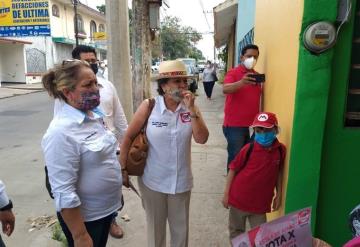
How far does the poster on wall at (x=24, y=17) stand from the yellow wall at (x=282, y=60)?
18.9 metres

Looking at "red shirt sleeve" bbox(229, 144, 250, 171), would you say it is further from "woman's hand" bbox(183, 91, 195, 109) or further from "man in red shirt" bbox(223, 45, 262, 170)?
"man in red shirt" bbox(223, 45, 262, 170)

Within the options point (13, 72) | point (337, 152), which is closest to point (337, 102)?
point (337, 152)

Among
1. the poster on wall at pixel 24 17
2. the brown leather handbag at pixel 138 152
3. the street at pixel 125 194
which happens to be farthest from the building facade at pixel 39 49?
the brown leather handbag at pixel 138 152

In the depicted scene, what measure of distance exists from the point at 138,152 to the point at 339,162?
140cm

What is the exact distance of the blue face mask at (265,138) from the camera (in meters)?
2.72

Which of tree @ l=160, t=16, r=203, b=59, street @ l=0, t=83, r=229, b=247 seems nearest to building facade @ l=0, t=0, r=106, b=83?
street @ l=0, t=83, r=229, b=247

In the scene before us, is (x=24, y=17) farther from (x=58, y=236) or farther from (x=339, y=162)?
(x=339, y=162)

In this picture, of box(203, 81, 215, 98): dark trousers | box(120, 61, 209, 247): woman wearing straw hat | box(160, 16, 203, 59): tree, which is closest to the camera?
box(120, 61, 209, 247): woman wearing straw hat

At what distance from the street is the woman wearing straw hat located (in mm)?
941

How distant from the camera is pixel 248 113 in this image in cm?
417

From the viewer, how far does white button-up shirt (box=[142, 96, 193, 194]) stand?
2619 mm

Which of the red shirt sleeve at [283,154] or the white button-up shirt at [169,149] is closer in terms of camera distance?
the white button-up shirt at [169,149]

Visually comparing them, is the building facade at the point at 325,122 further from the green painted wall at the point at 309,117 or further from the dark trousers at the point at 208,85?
the dark trousers at the point at 208,85

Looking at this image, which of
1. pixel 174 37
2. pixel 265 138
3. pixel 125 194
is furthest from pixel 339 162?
pixel 174 37
